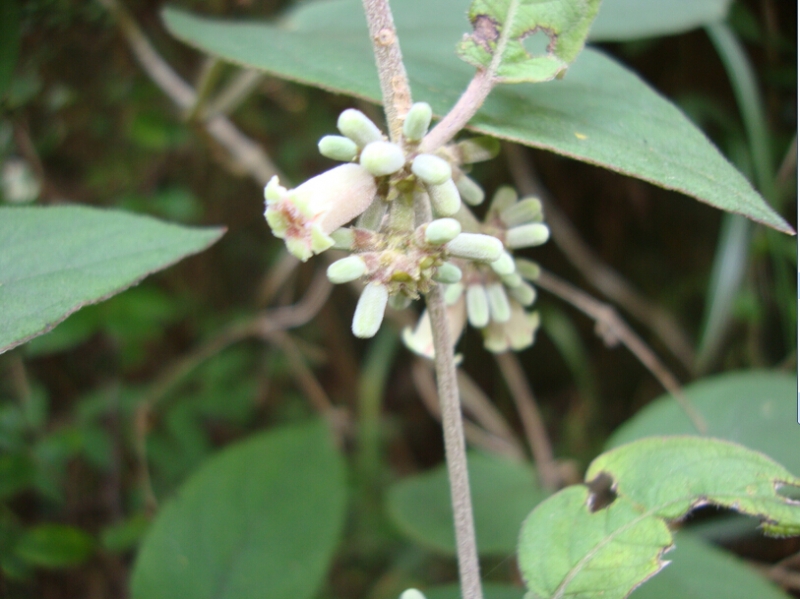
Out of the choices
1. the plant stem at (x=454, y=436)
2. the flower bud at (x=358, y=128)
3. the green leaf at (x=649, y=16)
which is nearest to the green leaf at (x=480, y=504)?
the plant stem at (x=454, y=436)

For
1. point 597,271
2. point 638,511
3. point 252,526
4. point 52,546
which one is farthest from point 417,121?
point 597,271

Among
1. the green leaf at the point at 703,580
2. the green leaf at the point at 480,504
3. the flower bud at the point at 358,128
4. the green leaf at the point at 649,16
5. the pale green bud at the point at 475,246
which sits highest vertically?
the green leaf at the point at 649,16

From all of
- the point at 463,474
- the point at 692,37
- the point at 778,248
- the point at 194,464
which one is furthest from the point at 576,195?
the point at 463,474

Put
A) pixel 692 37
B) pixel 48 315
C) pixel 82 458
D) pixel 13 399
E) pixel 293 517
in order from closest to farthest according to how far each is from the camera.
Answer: pixel 48 315 → pixel 293 517 → pixel 13 399 → pixel 82 458 → pixel 692 37

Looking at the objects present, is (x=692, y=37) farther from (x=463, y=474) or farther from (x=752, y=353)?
(x=463, y=474)

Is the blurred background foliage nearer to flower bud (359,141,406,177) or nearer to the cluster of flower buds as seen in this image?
the cluster of flower buds

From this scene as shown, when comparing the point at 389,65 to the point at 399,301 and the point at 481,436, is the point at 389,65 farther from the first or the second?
the point at 481,436

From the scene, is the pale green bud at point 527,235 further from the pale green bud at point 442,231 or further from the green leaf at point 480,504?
the green leaf at point 480,504
